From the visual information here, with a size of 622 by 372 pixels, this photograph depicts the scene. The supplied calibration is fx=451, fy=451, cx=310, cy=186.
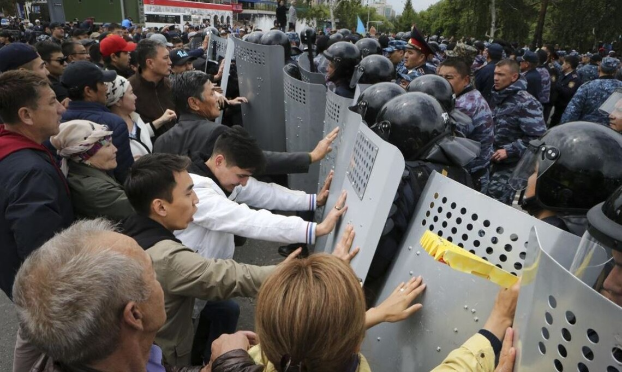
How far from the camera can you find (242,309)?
145 inches

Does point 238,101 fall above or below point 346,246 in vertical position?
below

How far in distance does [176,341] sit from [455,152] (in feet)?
4.99

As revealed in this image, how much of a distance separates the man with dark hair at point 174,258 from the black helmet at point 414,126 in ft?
2.56

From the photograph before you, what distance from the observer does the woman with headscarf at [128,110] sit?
3.63m

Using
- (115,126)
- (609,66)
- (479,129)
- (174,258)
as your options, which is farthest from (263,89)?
(609,66)

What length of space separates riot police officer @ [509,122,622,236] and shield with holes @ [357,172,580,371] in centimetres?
37

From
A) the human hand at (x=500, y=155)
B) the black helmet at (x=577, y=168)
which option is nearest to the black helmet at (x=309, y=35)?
the human hand at (x=500, y=155)

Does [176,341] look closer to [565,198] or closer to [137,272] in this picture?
[137,272]

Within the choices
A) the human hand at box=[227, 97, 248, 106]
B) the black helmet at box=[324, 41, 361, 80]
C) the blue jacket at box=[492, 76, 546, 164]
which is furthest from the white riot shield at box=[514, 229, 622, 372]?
the human hand at box=[227, 97, 248, 106]

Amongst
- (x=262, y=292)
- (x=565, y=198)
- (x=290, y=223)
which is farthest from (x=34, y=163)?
(x=565, y=198)

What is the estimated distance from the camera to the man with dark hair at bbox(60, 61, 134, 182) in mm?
3123

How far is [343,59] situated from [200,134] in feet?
6.25

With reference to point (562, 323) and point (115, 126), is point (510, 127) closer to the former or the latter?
point (115, 126)

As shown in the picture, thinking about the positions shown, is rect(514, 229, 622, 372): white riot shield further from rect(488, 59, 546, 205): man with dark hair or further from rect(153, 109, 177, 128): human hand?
rect(153, 109, 177, 128): human hand
